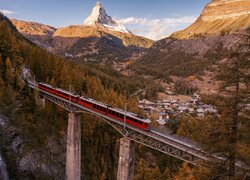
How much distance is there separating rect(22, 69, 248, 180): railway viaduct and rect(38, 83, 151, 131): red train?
0.57 m

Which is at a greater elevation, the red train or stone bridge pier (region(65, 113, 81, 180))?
the red train

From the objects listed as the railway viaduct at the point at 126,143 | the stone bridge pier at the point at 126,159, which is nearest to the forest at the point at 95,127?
the railway viaduct at the point at 126,143

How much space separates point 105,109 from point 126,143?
6.85 meters

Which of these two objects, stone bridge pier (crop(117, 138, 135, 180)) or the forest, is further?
stone bridge pier (crop(117, 138, 135, 180))

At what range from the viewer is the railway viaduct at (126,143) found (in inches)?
1186

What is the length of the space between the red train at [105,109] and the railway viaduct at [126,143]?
1.86 ft

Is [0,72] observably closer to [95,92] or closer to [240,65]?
[95,92]

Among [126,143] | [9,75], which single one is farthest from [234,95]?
[9,75]

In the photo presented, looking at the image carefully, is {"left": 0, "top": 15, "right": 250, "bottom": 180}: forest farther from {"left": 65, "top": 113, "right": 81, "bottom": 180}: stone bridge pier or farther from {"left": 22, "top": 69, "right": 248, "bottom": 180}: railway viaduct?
{"left": 65, "top": 113, "right": 81, "bottom": 180}: stone bridge pier

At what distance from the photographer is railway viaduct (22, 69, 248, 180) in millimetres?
30127

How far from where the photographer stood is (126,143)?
1391 inches

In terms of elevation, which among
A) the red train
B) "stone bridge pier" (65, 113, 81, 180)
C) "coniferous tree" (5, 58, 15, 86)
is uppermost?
"coniferous tree" (5, 58, 15, 86)

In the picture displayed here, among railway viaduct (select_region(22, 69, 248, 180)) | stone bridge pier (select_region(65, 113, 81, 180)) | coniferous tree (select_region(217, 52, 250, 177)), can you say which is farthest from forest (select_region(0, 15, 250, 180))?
stone bridge pier (select_region(65, 113, 81, 180))

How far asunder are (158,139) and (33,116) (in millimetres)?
25031
